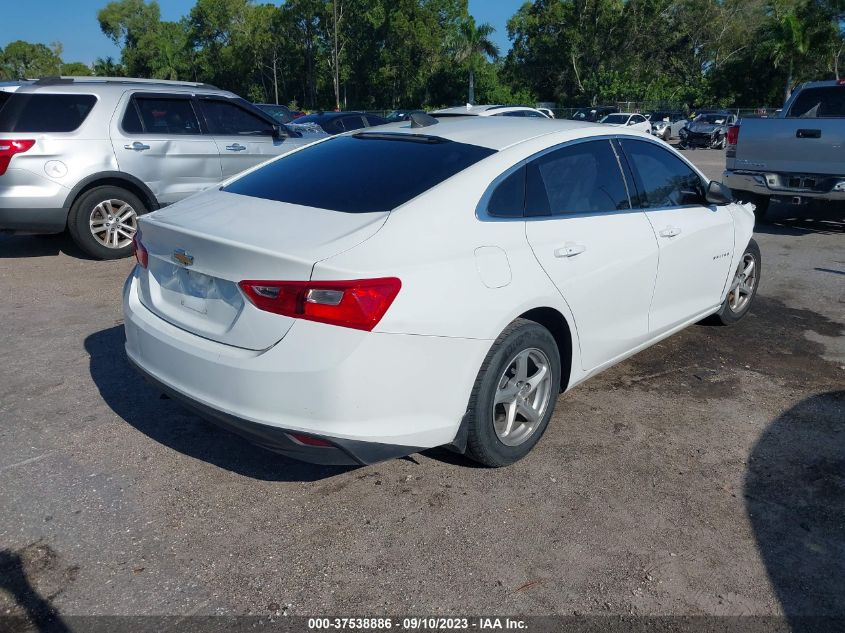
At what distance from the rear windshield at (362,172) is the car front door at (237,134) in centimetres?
469

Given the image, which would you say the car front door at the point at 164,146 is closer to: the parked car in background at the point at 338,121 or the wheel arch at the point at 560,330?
the wheel arch at the point at 560,330

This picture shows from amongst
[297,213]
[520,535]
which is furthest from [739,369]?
[297,213]

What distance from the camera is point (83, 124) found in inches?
303

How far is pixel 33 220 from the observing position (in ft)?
24.4

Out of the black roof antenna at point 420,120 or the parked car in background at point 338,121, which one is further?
the parked car in background at point 338,121

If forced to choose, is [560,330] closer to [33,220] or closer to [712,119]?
[33,220]

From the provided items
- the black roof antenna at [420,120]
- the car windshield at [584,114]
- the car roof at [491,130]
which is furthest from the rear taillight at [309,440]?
the car windshield at [584,114]

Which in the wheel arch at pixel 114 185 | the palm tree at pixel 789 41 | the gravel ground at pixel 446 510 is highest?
the palm tree at pixel 789 41

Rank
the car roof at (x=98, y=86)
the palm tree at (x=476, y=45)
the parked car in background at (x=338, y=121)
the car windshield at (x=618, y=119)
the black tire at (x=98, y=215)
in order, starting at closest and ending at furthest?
the car roof at (x=98, y=86) < the black tire at (x=98, y=215) < the parked car in background at (x=338, y=121) < the car windshield at (x=618, y=119) < the palm tree at (x=476, y=45)

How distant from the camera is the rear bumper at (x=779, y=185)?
9.07 meters

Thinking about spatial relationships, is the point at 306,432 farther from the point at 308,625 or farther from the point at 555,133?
the point at 555,133

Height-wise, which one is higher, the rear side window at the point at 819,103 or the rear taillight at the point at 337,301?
the rear side window at the point at 819,103

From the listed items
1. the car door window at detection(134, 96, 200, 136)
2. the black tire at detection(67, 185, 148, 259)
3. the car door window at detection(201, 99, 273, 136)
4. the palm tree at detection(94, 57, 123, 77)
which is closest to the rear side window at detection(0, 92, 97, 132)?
the car door window at detection(134, 96, 200, 136)

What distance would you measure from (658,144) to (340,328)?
115 inches
